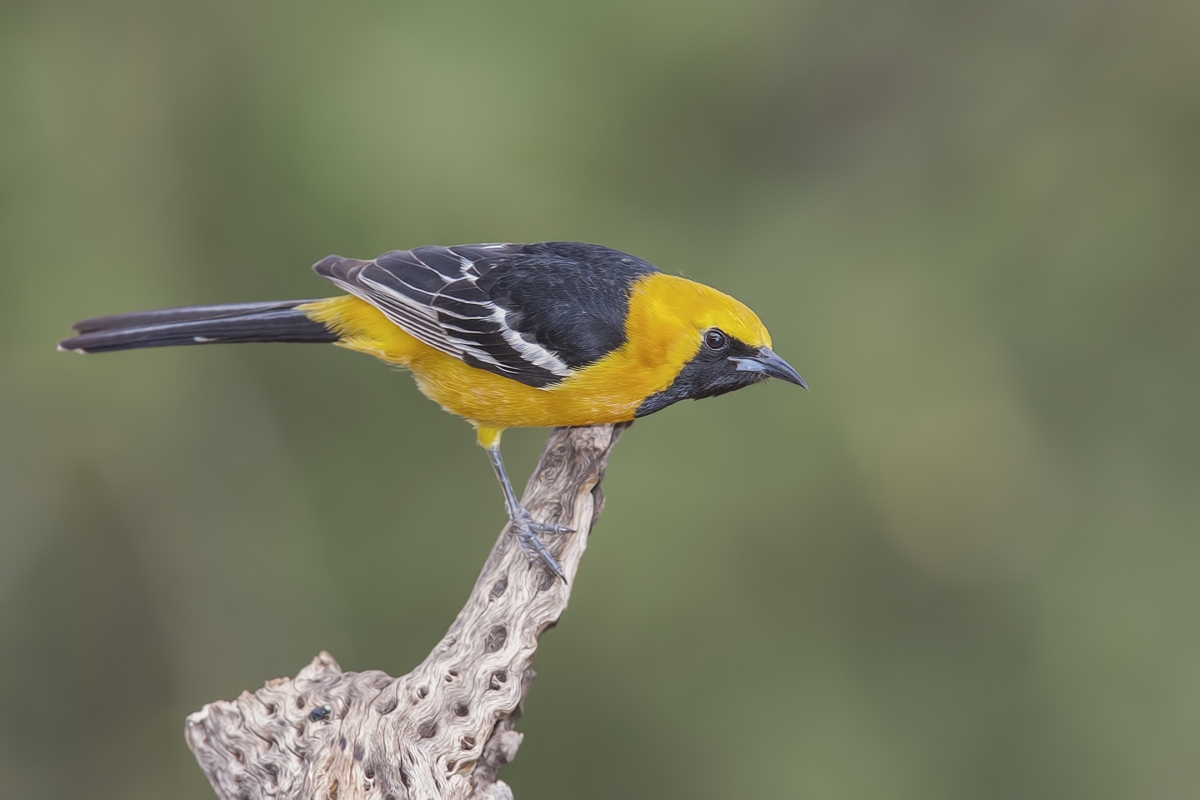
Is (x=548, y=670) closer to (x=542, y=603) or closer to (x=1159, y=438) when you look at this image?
(x=542, y=603)

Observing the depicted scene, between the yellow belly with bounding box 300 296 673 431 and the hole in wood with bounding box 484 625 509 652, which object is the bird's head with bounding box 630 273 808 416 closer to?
the yellow belly with bounding box 300 296 673 431

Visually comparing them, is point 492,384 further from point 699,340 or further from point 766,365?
point 766,365

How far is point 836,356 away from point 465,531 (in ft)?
9.19

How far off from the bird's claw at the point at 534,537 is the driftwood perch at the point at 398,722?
62 millimetres

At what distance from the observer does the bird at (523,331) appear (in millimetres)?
4328

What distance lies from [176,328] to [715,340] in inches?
95.1

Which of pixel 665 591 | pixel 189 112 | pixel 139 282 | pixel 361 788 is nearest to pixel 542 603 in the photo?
pixel 361 788

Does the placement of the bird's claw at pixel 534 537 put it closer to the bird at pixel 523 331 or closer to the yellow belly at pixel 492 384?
the bird at pixel 523 331

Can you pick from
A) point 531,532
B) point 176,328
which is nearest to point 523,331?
point 531,532

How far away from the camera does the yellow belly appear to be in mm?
4312

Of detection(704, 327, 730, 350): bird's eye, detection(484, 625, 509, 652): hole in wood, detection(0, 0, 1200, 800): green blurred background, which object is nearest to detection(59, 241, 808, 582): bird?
detection(704, 327, 730, 350): bird's eye

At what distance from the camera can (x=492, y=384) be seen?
14.7 feet

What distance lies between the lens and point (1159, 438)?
6988mm

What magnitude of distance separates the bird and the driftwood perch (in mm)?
335
